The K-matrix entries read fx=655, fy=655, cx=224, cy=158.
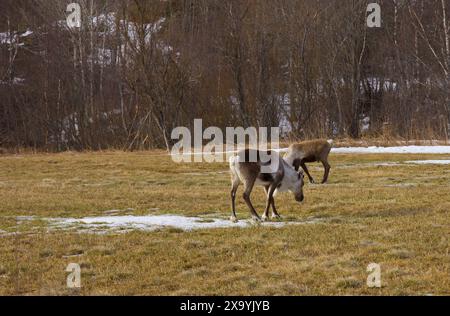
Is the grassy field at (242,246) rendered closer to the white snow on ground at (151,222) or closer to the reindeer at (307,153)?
the white snow on ground at (151,222)

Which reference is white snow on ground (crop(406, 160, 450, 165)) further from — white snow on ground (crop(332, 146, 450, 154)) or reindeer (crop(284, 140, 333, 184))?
reindeer (crop(284, 140, 333, 184))

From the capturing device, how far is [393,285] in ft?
24.7

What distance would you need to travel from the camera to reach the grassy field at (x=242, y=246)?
7.79 metres

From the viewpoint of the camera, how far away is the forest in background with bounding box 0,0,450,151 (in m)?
39.0

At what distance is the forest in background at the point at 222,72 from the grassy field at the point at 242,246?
2189cm

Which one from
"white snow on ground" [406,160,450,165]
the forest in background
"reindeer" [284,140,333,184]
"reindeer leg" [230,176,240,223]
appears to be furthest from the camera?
the forest in background

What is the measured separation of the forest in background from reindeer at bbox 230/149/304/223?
2442cm

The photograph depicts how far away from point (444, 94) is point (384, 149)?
1253 cm

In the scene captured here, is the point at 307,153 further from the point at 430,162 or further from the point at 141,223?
the point at 141,223

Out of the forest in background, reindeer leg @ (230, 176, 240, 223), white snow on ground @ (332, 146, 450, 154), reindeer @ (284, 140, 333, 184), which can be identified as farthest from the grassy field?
the forest in background

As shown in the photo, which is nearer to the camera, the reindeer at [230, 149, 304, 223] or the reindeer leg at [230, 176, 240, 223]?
the reindeer leg at [230, 176, 240, 223]

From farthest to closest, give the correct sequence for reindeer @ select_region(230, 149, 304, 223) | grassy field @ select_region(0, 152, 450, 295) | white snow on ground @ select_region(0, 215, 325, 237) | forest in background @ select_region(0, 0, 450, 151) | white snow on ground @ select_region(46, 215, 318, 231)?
forest in background @ select_region(0, 0, 450, 151) → reindeer @ select_region(230, 149, 304, 223) → white snow on ground @ select_region(46, 215, 318, 231) → white snow on ground @ select_region(0, 215, 325, 237) → grassy field @ select_region(0, 152, 450, 295)

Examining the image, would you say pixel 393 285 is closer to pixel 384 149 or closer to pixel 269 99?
pixel 384 149

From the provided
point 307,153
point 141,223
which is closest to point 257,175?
point 141,223
